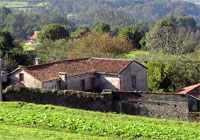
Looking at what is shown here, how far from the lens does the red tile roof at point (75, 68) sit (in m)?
30.7

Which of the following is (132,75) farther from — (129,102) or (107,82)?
(129,102)

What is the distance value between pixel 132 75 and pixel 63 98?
10.0m

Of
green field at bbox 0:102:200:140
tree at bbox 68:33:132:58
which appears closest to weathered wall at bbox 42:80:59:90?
green field at bbox 0:102:200:140

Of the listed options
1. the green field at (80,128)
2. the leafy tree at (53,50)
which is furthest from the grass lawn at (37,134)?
the leafy tree at (53,50)

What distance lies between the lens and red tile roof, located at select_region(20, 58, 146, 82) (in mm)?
30688

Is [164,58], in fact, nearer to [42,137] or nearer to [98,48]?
[98,48]

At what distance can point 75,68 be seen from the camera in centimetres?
3362

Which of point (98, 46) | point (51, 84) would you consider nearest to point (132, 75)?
point (51, 84)

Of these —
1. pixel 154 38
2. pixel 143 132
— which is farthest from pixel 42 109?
pixel 154 38

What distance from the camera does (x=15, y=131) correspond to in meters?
16.1

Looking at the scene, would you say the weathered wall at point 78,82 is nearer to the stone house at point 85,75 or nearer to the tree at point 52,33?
the stone house at point 85,75

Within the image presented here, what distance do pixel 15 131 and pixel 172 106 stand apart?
456 inches

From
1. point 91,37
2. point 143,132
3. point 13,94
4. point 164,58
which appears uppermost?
point 91,37

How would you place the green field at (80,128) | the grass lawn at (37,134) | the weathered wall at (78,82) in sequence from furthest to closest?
the weathered wall at (78,82)
the green field at (80,128)
the grass lawn at (37,134)
